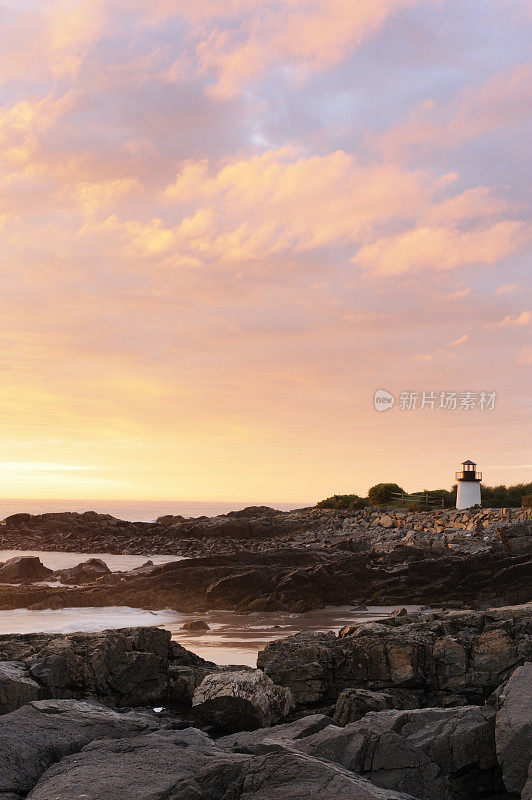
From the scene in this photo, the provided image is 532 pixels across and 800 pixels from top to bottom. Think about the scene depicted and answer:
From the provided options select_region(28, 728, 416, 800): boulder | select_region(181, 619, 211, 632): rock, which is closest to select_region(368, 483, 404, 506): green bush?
select_region(181, 619, 211, 632): rock

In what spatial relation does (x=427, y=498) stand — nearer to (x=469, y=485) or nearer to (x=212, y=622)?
(x=469, y=485)

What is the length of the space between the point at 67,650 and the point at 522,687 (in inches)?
242

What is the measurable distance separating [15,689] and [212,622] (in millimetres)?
10410

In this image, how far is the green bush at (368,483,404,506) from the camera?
5903 cm

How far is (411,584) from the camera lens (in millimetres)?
22125

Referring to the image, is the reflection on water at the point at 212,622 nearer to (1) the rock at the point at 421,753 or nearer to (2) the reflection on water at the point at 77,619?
(2) the reflection on water at the point at 77,619

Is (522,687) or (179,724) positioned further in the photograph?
(179,724)

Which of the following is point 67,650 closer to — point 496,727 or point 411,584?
point 496,727

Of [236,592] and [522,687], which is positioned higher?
[522,687]

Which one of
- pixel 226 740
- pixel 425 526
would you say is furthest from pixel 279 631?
pixel 425 526

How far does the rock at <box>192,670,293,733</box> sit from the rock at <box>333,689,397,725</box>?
0.90m

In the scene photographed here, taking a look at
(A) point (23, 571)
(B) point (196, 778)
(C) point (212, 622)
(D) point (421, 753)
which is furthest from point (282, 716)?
(A) point (23, 571)

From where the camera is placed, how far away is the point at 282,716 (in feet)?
29.5

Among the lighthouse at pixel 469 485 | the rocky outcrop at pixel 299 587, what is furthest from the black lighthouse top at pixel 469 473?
the rocky outcrop at pixel 299 587
